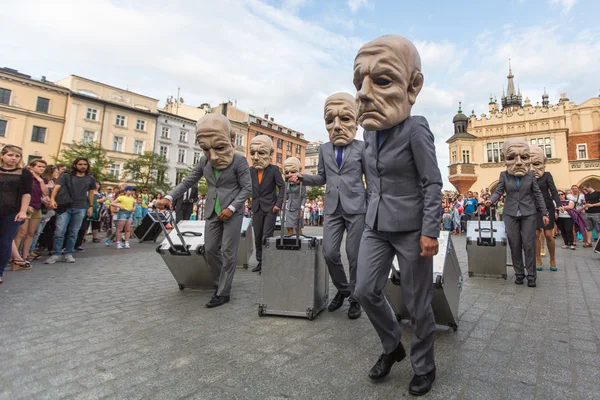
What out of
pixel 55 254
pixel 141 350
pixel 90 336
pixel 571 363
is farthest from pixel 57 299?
pixel 571 363

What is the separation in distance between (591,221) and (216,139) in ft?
40.5

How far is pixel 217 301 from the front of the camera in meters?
3.85

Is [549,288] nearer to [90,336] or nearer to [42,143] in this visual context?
[90,336]

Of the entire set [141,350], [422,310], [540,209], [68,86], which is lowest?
Result: [141,350]

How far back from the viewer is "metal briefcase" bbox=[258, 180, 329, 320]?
3416 millimetres

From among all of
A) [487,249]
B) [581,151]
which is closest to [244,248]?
[487,249]

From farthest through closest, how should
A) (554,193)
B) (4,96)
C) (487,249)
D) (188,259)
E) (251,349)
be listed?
(4,96), (554,193), (487,249), (188,259), (251,349)

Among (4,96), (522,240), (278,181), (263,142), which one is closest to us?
(522,240)

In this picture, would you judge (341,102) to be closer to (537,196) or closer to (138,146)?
(537,196)

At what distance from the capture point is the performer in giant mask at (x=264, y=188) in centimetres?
567

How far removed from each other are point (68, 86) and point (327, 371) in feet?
154

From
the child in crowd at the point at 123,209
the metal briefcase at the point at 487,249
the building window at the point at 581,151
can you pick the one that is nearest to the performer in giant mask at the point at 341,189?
the metal briefcase at the point at 487,249

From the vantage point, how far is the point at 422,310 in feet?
7.06

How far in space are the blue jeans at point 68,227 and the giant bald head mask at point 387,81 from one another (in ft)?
22.0
